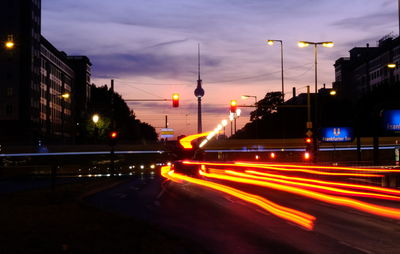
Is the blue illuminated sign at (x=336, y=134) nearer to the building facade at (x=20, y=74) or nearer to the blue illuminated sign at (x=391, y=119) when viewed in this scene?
the blue illuminated sign at (x=391, y=119)

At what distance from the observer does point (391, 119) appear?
37625mm

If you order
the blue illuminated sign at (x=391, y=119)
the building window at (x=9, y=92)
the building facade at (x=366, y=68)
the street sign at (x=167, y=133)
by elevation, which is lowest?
the blue illuminated sign at (x=391, y=119)

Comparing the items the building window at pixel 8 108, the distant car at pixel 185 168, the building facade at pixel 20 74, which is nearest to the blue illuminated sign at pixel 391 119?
the distant car at pixel 185 168

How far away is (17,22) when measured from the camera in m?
104

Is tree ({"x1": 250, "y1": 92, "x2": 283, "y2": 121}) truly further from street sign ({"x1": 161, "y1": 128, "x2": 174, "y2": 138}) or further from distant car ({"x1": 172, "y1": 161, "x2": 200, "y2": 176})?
distant car ({"x1": 172, "y1": 161, "x2": 200, "y2": 176})

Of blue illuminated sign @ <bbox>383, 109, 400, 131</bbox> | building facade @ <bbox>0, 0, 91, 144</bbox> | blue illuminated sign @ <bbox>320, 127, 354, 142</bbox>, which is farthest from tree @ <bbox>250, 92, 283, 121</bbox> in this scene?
blue illuminated sign @ <bbox>383, 109, 400, 131</bbox>

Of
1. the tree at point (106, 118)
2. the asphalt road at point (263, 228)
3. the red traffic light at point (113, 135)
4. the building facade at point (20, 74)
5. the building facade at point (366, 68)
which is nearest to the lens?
the asphalt road at point (263, 228)

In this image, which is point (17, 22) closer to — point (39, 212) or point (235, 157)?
point (235, 157)

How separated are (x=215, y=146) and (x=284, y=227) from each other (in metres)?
88.4

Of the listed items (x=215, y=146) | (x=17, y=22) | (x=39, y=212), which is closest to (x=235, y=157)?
(x=215, y=146)

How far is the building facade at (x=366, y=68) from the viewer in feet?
425

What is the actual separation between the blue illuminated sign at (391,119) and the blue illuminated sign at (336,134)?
1637 centimetres

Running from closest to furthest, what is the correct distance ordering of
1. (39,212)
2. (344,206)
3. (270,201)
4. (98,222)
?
1. (98,222)
2. (39,212)
3. (344,206)
4. (270,201)

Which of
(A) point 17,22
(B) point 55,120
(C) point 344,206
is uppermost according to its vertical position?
(A) point 17,22
